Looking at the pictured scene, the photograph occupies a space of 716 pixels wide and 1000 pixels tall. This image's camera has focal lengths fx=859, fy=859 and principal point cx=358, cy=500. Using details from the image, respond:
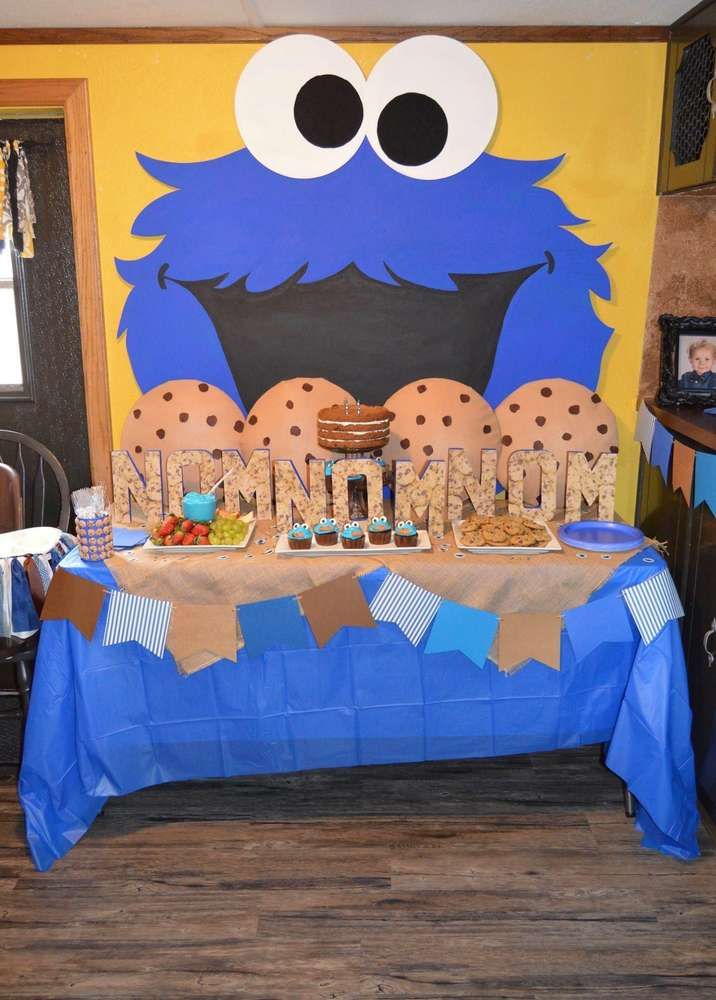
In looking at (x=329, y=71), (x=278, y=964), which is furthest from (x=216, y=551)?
(x=329, y=71)

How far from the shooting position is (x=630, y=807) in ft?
7.84

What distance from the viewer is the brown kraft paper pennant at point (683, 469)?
2.36 meters

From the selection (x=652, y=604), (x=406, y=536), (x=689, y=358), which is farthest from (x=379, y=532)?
(x=689, y=358)

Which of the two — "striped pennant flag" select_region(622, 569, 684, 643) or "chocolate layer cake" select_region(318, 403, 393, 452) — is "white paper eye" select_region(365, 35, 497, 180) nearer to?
"chocolate layer cake" select_region(318, 403, 393, 452)

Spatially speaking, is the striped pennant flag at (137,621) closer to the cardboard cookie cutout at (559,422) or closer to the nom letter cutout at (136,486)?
the nom letter cutout at (136,486)

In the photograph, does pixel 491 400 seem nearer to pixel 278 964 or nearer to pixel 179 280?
pixel 179 280

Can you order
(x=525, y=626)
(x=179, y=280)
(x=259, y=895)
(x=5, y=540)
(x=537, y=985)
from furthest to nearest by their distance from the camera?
(x=179, y=280)
(x=5, y=540)
(x=525, y=626)
(x=259, y=895)
(x=537, y=985)

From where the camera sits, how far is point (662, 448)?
2602 mm

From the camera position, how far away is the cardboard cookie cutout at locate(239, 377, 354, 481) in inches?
106

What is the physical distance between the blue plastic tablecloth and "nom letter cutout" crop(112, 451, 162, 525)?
308 mm

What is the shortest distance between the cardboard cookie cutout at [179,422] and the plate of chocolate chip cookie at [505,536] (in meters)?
0.86

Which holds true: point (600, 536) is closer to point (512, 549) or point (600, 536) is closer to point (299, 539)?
point (512, 549)

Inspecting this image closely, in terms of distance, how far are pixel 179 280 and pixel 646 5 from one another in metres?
1.57

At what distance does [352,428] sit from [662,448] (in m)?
0.95
